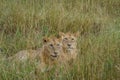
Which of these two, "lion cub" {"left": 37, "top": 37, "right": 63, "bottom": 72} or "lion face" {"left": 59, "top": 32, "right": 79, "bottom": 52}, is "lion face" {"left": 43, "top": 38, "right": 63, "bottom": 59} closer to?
"lion cub" {"left": 37, "top": 37, "right": 63, "bottom": 72}

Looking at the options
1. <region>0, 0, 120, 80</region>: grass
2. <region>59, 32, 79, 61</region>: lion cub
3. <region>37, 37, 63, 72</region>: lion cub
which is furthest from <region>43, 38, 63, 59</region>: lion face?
<region>0, 0, 120, 80</region>: grass

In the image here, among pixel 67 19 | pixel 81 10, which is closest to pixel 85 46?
pixel 67 19

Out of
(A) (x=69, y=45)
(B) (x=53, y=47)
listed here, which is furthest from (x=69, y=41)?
(B) (x=53, y=47)

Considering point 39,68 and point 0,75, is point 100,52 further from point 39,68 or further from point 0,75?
point 0,75

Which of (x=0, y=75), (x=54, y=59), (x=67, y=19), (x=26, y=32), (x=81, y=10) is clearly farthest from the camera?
(x=81, y=10)

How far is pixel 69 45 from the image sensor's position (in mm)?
5375

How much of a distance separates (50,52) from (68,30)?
123 centimetres

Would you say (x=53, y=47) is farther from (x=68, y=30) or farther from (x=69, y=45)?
(x=68, y=30)

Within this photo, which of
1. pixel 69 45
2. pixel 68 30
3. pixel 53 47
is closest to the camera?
pixel 53 47

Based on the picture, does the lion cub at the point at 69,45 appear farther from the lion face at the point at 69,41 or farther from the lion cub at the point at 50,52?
the lion cub at the point at 50,52

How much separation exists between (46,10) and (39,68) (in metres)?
2.18

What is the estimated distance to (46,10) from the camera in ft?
21.6

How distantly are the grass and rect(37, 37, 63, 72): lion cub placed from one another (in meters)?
0.28

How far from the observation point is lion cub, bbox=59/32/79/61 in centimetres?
520
